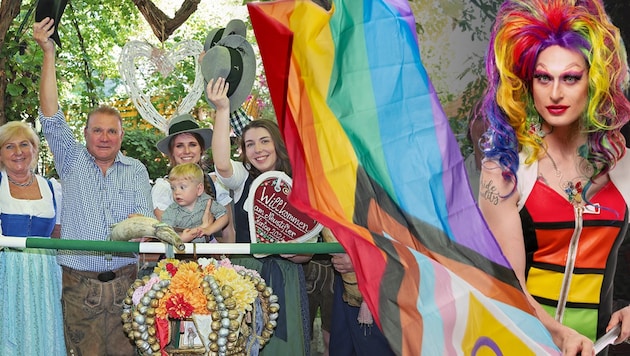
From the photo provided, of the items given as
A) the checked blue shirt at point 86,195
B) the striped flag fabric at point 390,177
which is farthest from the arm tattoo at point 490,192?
the checked blue shirt at point 86,195

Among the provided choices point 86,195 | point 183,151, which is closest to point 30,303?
point 86,195

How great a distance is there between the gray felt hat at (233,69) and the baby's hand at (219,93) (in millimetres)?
57

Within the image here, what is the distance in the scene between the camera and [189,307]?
3.60 m

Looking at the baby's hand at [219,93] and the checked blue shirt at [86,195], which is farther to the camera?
the baby's hand at [219,93]

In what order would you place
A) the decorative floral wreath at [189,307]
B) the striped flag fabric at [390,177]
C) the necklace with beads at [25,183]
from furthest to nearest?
1. the necklace with beads at [25,183]
2. the decorative floral wreath at [189,307]
3. the striped flag fabric at [390,177]

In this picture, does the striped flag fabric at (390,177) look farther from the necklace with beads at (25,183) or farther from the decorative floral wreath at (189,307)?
the necklace with beads at (25,183)

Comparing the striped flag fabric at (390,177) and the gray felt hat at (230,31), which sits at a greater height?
the gray felt hat at (230,31)

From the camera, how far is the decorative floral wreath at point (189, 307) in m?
3.60

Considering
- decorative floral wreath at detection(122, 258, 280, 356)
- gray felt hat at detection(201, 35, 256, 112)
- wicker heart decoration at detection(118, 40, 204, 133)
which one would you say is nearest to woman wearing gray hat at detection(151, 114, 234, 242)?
gray felt hat at detection(201, 35, 256, 112)

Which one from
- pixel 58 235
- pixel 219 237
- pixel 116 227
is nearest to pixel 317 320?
pixel 219 237

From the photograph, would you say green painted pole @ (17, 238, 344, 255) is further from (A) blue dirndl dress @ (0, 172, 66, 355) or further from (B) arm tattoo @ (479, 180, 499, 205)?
(B) arm tattoo @ (479, 180, 499, 205)

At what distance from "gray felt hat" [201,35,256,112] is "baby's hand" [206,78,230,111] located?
0.19ft

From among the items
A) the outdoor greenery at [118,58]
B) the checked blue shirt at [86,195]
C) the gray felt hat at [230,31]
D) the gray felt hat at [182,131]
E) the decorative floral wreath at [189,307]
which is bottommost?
the decorative floral wreath at [189,307]

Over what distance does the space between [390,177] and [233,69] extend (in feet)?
10.6
